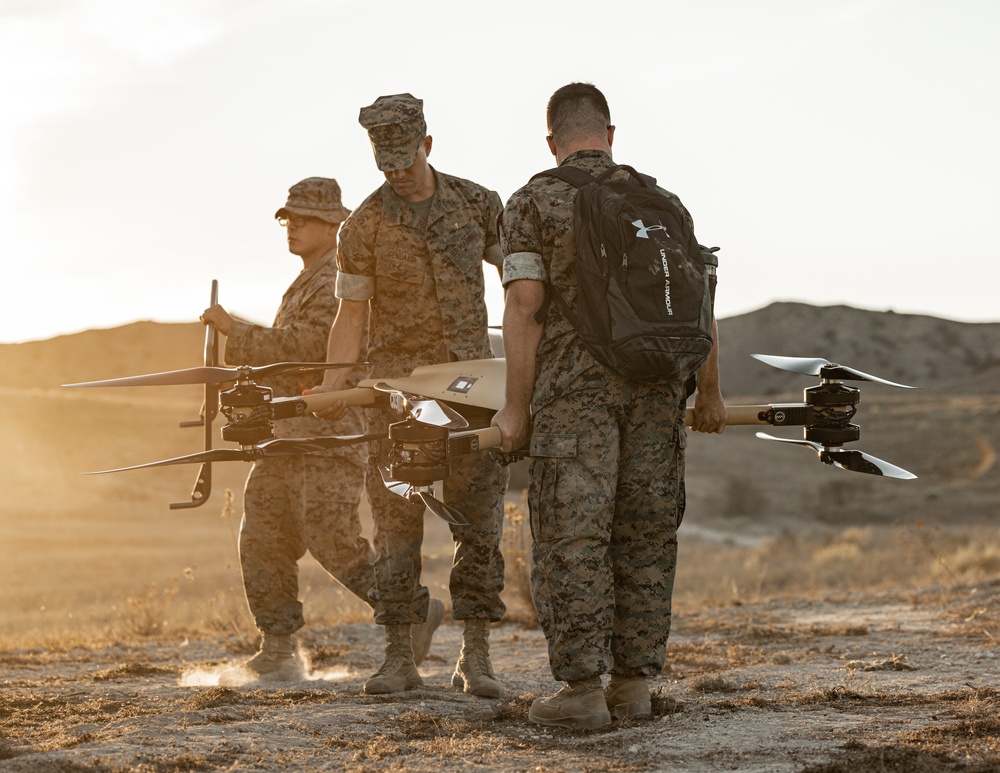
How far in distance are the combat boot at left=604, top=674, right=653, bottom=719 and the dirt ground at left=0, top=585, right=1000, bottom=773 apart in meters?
0.08

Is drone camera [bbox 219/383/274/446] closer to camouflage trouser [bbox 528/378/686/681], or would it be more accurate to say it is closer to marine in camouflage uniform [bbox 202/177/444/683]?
marine in camouflage uniform [bbox 202/177/444/683]

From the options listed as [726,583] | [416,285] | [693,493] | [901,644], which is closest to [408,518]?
[416,285]

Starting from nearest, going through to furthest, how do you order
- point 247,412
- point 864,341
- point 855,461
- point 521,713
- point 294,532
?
point 521,713
point 855,461
point 247,412
point 294,532
point 864,341

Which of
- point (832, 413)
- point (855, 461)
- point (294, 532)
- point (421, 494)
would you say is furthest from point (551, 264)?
point (294, 532)

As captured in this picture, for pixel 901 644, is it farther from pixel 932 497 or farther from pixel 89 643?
pixel 932 497

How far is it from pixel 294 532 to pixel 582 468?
2.74m

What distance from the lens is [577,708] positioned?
15.5ft

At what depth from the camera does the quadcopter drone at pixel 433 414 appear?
15.7 ft

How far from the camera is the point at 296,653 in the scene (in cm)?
755

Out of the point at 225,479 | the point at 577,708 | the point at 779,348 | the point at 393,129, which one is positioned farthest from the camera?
the point at 779,348

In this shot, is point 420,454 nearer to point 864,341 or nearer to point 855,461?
point 855,461

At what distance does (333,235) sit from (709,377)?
2.92 meters

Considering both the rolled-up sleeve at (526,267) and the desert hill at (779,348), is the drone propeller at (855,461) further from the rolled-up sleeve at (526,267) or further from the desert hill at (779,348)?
the desert hill at (779,348)

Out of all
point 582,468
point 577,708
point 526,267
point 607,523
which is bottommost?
point 577,708
